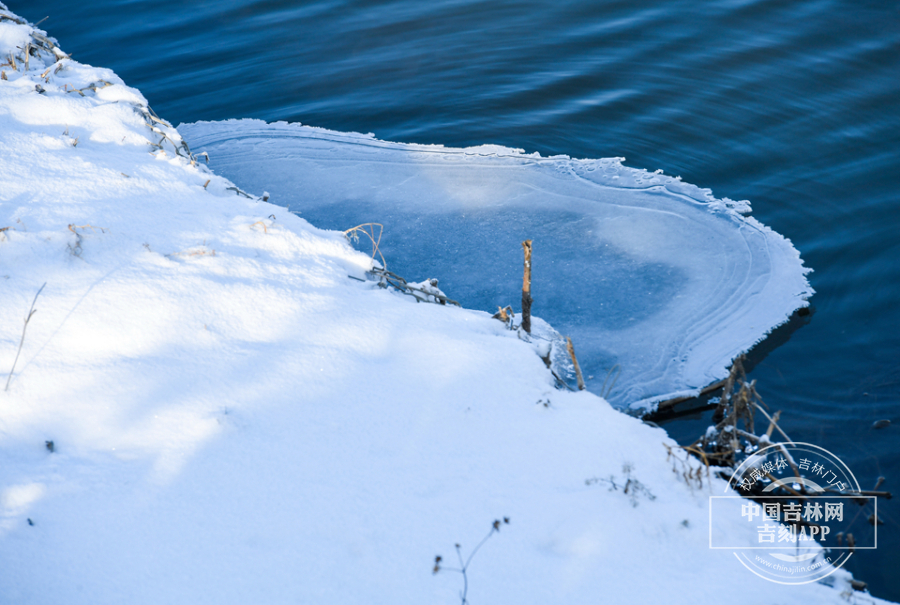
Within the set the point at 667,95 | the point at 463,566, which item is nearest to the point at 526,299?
the point at 463,566

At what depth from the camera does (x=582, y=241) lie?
3.31 meters


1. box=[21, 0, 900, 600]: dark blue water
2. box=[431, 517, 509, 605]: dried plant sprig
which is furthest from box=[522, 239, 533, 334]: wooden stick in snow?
box=[431, 517, 509, 605]: dried plant sprig

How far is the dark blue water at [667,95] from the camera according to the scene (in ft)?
8.87

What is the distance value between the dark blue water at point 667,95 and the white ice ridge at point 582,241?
0.23m

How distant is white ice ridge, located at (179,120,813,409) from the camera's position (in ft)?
8.87

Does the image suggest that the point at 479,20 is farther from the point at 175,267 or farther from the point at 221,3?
the point at 175,267

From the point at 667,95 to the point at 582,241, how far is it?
2311 mm

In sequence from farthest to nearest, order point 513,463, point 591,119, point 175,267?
point 591,119
point 175,267
point 513,463

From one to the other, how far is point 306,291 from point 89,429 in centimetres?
78

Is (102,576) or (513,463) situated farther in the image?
(513,463)

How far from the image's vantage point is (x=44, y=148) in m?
2.44

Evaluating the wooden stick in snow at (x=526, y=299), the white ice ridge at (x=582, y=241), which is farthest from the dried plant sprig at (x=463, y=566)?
the white ice ridge at (x=582, y=241)

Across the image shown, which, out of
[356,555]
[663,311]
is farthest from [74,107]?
[663,311]

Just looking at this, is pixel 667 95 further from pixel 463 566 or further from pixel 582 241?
pixel 463 566
